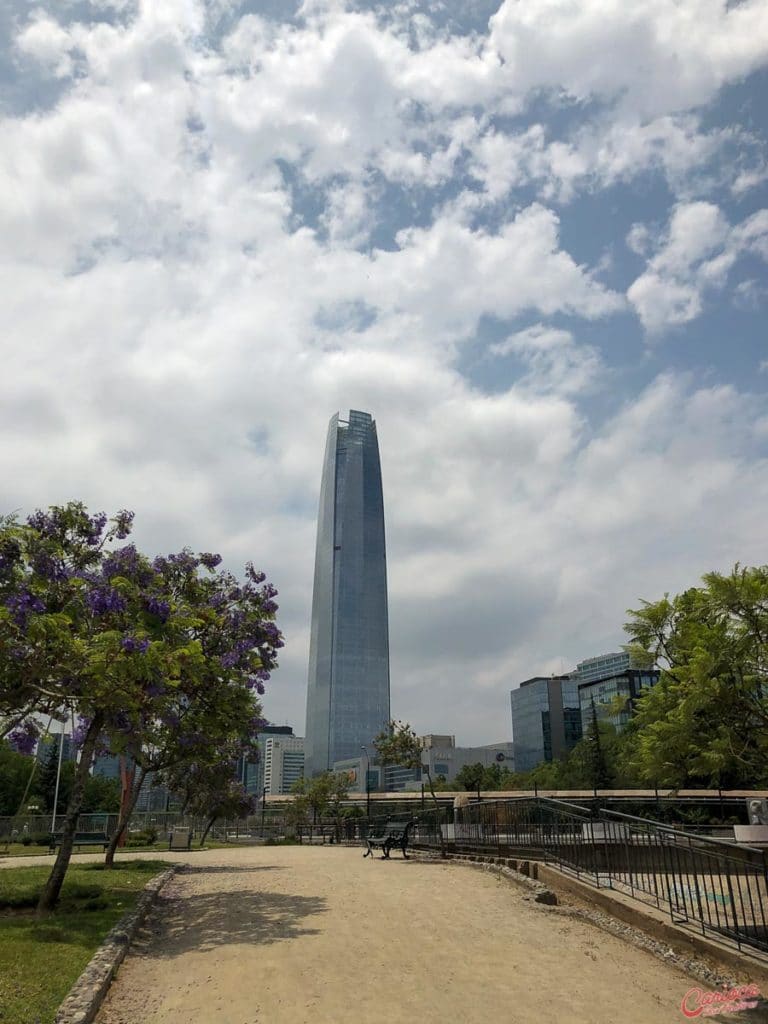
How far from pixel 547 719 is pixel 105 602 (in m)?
166

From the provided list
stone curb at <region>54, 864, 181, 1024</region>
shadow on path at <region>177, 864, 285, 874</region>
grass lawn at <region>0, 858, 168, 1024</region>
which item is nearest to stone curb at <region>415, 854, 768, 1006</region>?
shadow on path at <region>177, 864, 285, 874</region>

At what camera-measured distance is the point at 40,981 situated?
7223mm

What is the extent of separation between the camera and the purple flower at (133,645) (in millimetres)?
10812

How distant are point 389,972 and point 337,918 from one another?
2.78 meters

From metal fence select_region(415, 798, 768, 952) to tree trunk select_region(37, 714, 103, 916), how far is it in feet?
26.8

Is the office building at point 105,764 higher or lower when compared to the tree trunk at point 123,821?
higher

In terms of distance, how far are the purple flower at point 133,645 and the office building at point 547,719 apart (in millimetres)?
161720

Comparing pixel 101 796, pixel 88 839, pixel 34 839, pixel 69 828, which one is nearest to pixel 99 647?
pixel 69 828

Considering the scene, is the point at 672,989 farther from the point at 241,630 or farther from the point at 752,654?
the point at 241,630

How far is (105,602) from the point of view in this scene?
12.4 metres

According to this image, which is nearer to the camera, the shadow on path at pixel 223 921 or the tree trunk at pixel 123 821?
the shadow on path at pixel 223 921

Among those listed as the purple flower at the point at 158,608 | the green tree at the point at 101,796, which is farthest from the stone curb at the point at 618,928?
the green tree at the point at 101,796

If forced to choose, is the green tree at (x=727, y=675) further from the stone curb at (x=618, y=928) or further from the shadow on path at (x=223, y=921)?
the shadow on path at (x=223, y=921)

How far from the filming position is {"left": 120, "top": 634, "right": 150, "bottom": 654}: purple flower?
426 inches
